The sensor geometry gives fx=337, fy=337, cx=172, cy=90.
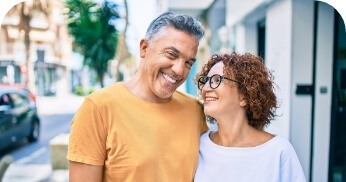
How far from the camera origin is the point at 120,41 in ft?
17.5

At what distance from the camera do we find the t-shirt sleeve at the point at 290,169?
158cm

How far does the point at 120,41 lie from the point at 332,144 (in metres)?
3.36

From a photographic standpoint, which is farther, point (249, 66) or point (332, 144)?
point (332, 144)

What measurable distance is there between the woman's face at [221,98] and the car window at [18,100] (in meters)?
7.11

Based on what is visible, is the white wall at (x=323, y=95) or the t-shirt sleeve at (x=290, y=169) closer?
the t-shirt sleeve at (x=290, y=169)

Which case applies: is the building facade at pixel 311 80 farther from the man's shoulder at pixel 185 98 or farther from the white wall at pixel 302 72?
the man's shoulder at pixel 185 98

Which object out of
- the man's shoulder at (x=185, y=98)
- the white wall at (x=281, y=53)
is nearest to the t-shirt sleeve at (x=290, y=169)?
the man's shoulder at (x=185, y=98)

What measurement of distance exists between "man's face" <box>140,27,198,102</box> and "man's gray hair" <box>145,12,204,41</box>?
21mm

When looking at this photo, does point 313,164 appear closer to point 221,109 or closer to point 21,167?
point 221,109

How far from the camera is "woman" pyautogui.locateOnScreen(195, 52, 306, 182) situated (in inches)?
62.7

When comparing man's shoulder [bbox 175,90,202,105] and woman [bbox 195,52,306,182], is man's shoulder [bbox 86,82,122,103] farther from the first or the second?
woman [bbox 195,52,306,182]

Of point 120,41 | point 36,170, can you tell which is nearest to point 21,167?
point 36,170

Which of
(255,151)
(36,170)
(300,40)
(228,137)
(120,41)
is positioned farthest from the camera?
(36,170)

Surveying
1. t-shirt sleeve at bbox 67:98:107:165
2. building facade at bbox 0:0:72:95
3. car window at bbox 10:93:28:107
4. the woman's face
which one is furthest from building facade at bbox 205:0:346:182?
building facade at bbox 0:0:72:95
